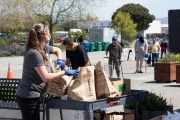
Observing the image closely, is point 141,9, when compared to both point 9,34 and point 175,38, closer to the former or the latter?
point 9,34

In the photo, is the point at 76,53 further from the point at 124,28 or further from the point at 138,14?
the point at 138,14

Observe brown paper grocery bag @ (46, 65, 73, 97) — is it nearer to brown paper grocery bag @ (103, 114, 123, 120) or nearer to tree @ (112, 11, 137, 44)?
brown paper grocery bag @ (103, 114, 123, 120)

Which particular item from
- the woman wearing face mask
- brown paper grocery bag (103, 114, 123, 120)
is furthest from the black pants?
brown paper grocery bag (103, 114, 123, 120)

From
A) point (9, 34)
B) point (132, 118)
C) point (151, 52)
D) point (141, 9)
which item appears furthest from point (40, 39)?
point (141, 9)

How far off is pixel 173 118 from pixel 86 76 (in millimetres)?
1259

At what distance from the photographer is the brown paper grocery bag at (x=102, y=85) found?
18.0ft

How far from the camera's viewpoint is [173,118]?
561cm

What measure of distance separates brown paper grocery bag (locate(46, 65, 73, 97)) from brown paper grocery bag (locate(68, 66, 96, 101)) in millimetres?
122

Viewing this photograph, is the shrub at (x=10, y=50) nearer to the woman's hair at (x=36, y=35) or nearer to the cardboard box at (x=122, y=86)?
the cardboard box at (x=122, y=86)

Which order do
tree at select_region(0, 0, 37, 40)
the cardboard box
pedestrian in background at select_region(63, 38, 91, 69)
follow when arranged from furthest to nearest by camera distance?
1. tree at select_region(0, 0, 37, 40)
2. pedestrian in background at select_region(63, 38, 91, 69)
3. the cardboard box

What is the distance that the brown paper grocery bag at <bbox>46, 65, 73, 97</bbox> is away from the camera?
5.52 metres

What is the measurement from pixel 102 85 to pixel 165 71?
411 inches

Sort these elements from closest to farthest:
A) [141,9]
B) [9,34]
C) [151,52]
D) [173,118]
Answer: [173,118]
[151,52]
[9,34]
[141,9]

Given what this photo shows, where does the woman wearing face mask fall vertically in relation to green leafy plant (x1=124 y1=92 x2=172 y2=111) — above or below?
above
